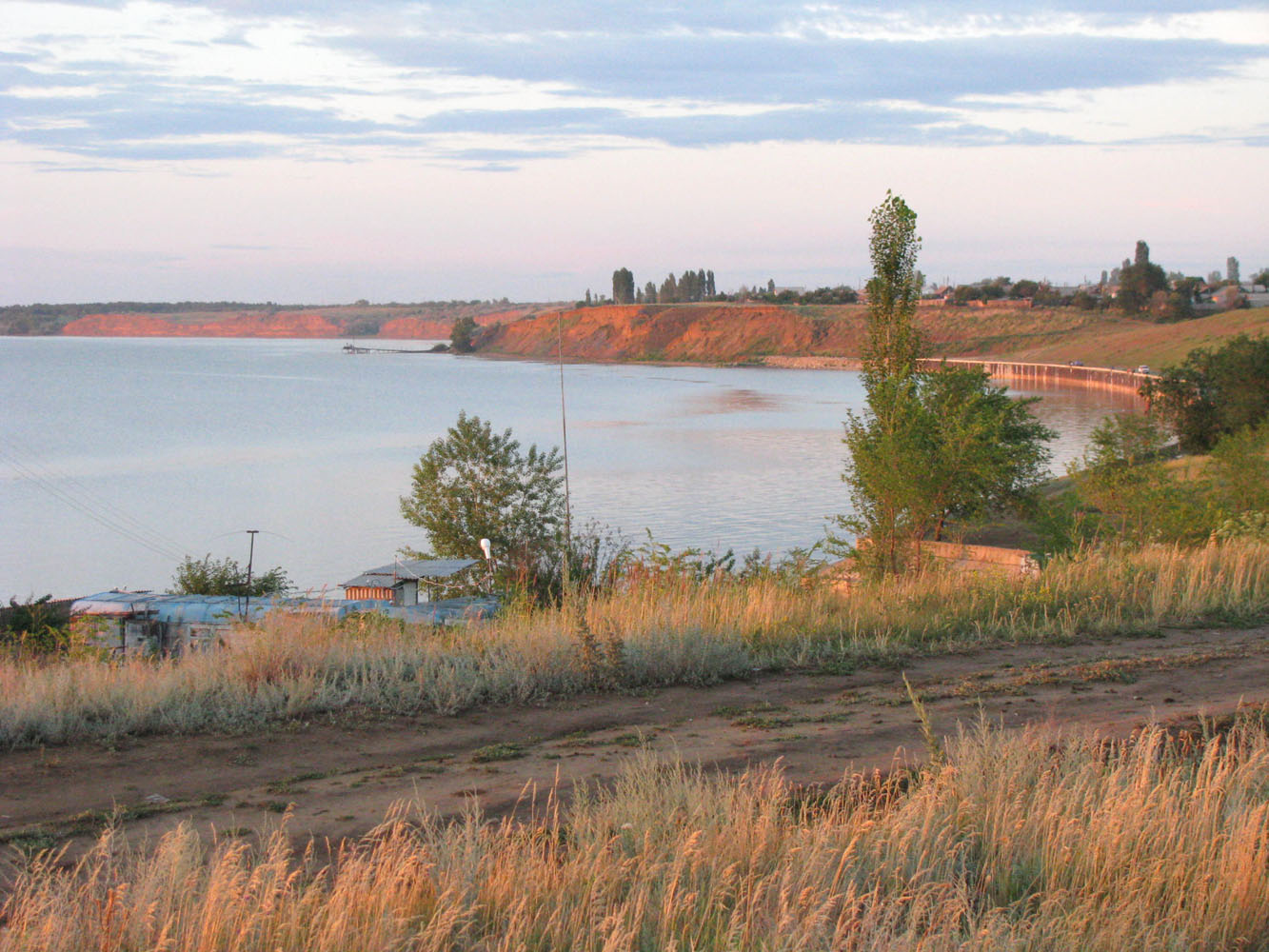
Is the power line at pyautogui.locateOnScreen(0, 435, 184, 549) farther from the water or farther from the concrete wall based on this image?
the concrete wall

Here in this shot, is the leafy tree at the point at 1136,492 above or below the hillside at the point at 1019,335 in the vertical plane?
below

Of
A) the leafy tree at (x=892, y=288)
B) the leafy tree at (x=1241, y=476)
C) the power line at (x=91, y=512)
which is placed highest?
the leafy tree at (x=892, y=288)

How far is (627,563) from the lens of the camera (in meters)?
12.6

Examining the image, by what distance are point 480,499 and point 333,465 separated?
89.0 ft

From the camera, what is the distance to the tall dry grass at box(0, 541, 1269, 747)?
6.44 m

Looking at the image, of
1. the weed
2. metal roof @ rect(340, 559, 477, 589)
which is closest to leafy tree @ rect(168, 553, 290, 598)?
metal roof @ rect(340, 559, 477, 589)

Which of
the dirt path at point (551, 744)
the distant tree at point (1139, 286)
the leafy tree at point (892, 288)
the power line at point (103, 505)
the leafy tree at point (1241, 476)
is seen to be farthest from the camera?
the distant tree at point (1139, 286)

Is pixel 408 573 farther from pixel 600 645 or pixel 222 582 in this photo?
pixel 600 645

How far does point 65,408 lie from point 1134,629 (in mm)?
105483

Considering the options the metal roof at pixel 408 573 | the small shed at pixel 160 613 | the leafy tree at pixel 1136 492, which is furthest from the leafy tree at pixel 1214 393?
the small shed at pixel 160 613

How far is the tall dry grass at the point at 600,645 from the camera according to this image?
644cm

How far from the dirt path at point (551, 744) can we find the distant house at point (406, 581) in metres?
17.6

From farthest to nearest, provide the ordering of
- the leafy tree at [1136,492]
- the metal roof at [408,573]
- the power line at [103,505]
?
the power line at [103,505]
the metal roof at [408,573]
the leafy tree at [1136,492]

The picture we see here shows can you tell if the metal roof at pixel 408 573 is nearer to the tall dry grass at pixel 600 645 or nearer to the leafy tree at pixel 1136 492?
the leafy tree at pixel 1136 492
